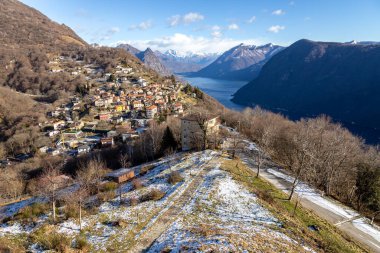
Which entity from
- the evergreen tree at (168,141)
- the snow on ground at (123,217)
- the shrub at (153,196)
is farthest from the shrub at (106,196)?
the evergreen tree at (168,141)

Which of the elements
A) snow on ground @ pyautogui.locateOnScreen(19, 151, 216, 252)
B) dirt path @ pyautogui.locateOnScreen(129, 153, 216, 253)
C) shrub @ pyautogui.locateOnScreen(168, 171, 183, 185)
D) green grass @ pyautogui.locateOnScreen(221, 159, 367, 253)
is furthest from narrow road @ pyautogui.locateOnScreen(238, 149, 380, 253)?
snow on ground @ pyautogui.locateOnScreen(19, 151, 216, 252)

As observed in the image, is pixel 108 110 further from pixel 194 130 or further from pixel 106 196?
pixel 106 196

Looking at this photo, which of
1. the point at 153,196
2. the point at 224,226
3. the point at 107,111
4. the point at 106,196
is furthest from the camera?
the point at 107,111

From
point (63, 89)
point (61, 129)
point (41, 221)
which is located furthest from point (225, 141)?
point (63, 89)

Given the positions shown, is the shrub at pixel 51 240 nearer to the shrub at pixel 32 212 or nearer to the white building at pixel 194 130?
the shrub at pixel 32 212

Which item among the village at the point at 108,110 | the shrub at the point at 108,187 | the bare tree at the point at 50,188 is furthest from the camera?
the village at the point at 108,110

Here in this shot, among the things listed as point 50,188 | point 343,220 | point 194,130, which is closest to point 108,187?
Result: point 50,188

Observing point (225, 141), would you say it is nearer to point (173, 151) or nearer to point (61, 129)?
point (173, 151)
